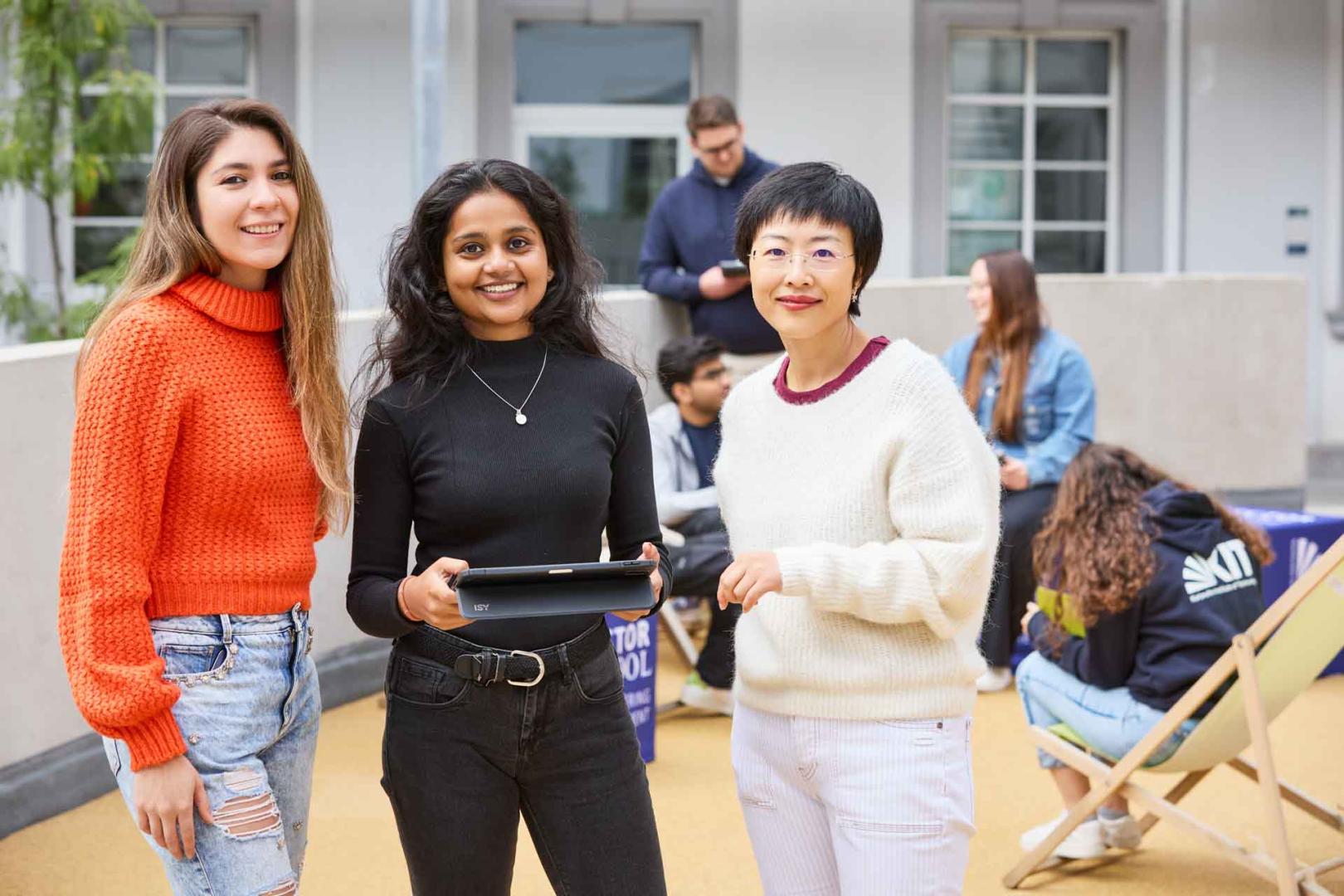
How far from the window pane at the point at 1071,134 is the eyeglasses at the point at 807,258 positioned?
9.47 m

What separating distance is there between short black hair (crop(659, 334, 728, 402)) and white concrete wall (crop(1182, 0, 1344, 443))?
6093 millimetres

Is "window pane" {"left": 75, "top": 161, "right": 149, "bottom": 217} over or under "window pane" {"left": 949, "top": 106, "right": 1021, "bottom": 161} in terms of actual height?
under

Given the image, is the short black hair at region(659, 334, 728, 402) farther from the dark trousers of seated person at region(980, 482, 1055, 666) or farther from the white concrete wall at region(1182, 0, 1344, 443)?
the white concrete wall at region(1182, 0, 1344, 443)

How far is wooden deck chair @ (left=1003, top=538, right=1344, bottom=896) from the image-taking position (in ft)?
11.1

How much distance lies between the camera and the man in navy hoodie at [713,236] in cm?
621

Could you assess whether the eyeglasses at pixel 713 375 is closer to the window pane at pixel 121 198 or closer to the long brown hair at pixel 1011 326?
the long brown hair at pixel 1011 326

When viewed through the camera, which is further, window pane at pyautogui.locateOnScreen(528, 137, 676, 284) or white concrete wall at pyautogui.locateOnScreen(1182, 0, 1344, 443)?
window pane at pyautogui.locateOnScreen(528, 137, 676, 284)

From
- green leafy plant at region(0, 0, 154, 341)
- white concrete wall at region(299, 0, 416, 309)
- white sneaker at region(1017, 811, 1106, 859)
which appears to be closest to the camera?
white sneaker at region(1017, 811, 1106, 859)

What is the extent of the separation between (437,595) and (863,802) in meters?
0.64

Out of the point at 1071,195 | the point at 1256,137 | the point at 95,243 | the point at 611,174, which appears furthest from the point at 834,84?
the point at 95,243

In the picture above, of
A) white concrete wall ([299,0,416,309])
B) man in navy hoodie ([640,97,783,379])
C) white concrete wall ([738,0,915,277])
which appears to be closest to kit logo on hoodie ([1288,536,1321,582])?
man in navy hoodie ([640,97,783,379])

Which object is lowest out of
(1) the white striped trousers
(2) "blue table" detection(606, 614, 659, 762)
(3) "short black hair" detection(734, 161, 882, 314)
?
(2) "blue table" detection(606, 614, 659, 762)

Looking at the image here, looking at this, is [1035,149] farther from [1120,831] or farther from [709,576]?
[1120,831]

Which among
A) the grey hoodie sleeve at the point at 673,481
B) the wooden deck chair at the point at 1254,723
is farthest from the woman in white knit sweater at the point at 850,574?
the grey hoodie sleeve at the point at 673,481
